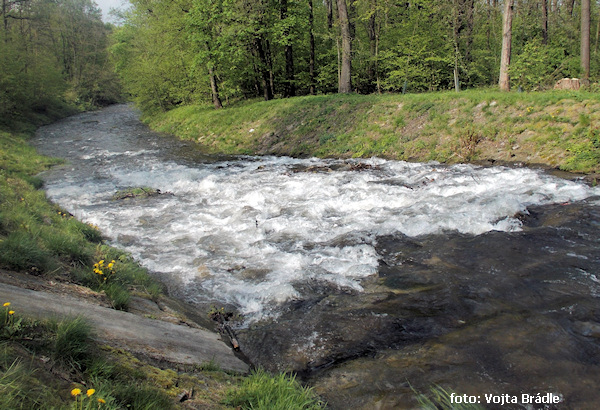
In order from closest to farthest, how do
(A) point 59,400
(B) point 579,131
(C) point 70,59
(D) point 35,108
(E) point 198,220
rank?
(A) point 59,400 < (E) point 198,220 < (B) point 579,131 < (D) point 35,108 < (C) point 70,59

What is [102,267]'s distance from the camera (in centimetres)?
471

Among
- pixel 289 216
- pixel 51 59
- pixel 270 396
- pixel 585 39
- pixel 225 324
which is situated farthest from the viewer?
pixel 51 59

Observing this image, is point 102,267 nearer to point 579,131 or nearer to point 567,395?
point 567,395

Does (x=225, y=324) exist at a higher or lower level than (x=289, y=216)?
lower

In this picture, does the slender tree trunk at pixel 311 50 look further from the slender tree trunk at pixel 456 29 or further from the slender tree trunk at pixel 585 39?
the slender tree trunk at pixel 585 39

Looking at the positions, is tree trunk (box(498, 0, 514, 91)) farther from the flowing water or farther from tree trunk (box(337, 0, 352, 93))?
tree trunk (box(337, 0, 352, 93))

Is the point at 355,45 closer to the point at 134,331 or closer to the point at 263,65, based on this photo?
the point at 263,65

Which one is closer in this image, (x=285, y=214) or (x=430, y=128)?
(x=285, y=214)

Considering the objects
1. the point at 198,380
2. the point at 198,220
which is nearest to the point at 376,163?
the point at 198,220

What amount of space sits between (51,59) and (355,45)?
3644 centimetres

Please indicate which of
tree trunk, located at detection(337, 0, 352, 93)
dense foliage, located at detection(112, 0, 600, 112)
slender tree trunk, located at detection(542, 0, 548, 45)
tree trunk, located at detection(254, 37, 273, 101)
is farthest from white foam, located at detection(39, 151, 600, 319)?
slender tree trunk, located at detection(542, 0, 548, 45)

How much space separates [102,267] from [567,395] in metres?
5.06

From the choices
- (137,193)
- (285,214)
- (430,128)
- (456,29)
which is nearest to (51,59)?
(137,193)

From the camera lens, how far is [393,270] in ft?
18.4
